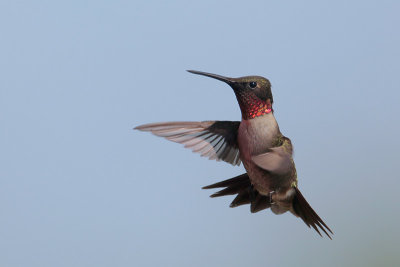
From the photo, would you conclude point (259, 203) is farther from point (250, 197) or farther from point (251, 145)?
point (251, 145)

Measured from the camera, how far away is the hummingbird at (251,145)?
1591 mm

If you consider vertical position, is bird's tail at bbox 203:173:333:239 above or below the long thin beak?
below

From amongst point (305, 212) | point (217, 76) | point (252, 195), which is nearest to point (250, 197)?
point (252, 195)

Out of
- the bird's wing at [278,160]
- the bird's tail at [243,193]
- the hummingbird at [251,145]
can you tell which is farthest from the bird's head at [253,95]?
the bird's tail at [243,193]

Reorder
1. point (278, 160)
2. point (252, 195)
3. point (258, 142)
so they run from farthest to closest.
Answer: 1. point (252, 195)
2. point (258, 142)
3. point (278, 160)

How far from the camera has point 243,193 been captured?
72.1 inches

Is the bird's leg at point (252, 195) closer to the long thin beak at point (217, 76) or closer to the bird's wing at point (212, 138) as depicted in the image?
the bird's wing at point (212, 138)

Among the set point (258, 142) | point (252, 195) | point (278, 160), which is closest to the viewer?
point (278, 160)

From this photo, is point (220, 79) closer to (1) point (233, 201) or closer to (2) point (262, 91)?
(2) point (262, 91)

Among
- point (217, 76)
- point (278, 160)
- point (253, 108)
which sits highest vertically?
point (217, 76)

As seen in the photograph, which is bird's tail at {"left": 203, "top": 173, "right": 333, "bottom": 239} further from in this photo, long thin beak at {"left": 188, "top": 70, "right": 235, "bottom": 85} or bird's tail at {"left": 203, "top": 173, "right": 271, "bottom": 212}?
long thin beak at {"left": 188, "top": 70, "right": 235, "bottom": 85}

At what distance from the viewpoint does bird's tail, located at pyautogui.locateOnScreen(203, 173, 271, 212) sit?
178 cm

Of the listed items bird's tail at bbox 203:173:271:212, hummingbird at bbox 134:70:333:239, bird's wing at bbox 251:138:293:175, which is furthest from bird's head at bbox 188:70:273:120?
bird's tail at bbox 203:173:271:212

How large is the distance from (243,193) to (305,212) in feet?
0.78
